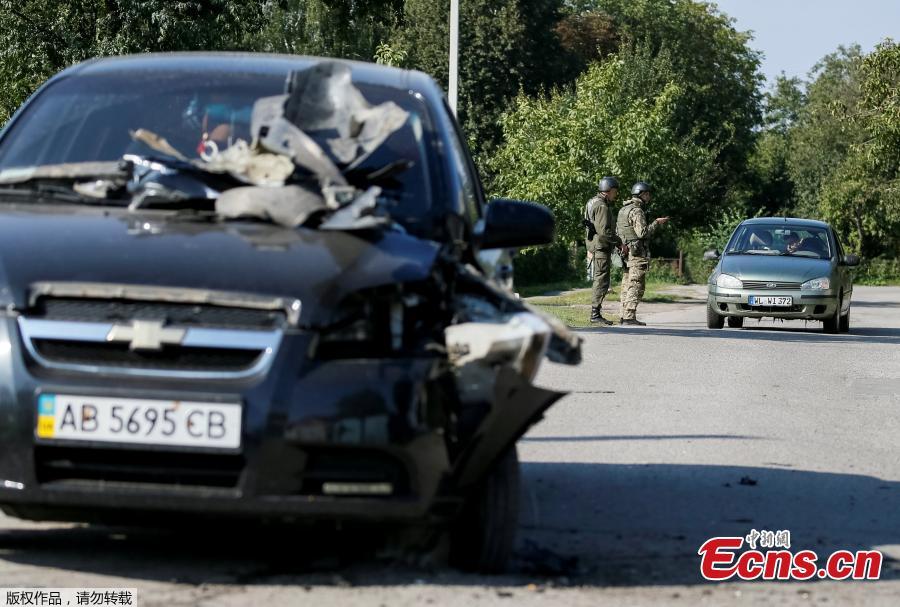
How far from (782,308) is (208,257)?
18.0m

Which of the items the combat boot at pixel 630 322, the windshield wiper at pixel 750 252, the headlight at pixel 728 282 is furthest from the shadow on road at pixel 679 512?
the windshield wiper at pixel 750 252

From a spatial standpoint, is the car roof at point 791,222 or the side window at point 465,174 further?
the car roof at point 791,222

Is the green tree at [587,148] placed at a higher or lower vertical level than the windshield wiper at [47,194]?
lower

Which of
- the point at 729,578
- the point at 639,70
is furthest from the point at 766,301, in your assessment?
the point at 639,70

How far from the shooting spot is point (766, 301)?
21766 mm

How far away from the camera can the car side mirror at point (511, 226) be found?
5.70 metres

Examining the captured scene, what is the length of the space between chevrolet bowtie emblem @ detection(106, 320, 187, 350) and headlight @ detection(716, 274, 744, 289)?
1804cm

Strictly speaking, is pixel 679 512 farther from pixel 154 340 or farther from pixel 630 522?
pixel 154 340

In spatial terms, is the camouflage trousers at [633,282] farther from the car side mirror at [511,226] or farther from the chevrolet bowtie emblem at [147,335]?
the chevrolet bowtie emblem at [147,335]

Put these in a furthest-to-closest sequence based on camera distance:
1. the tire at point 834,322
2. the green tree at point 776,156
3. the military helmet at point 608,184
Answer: the green tree at point 776,156 → the tire at point 834,322 → the military helmet at point 608,184

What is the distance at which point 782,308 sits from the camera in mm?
21828

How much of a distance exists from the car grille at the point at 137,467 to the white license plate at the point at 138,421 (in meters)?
0.06

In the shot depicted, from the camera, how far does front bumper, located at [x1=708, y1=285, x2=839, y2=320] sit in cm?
2178

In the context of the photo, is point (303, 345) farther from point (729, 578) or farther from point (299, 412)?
point (729, 578)
